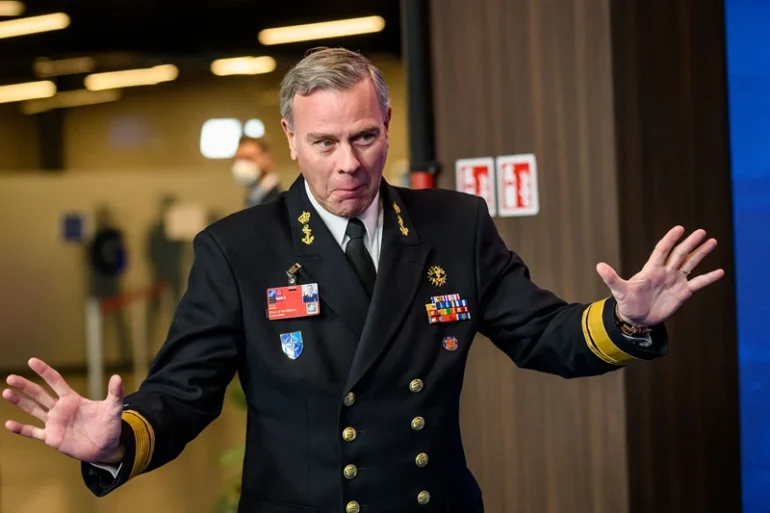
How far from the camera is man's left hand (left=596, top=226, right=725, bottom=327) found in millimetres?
2100

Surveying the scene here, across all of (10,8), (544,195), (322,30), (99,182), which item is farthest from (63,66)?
(544,195)

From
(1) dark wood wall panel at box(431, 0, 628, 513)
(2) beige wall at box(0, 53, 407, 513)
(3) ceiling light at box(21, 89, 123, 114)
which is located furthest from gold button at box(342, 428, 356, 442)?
(3) ceiling light at box(21, 89, 123, 114)

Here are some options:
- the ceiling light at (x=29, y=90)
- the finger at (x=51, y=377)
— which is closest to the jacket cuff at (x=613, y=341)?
the finger at (x=51, y=377)

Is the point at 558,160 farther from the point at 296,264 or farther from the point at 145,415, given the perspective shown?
the point at 145,415

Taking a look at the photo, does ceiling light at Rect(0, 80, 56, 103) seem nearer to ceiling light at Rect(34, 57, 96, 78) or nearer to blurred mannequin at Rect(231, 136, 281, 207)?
ceiling light at Rect(34, 57, 96, 78)

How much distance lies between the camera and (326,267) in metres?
2.24

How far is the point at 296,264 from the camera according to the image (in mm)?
2254

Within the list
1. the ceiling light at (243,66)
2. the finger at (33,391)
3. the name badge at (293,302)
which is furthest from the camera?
the ceiling light at (243,66)

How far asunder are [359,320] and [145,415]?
16.5 inches

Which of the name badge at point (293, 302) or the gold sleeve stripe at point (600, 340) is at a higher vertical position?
the name badge at point (293, 302)

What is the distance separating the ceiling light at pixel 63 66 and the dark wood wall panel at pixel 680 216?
6.49 m

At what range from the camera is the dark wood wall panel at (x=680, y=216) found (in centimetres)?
388

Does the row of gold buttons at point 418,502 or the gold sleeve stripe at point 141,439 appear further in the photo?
the row of gold buttons at point 418,502

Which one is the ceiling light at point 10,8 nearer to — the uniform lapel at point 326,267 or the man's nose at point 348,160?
the uniform lapel at point 326,267
